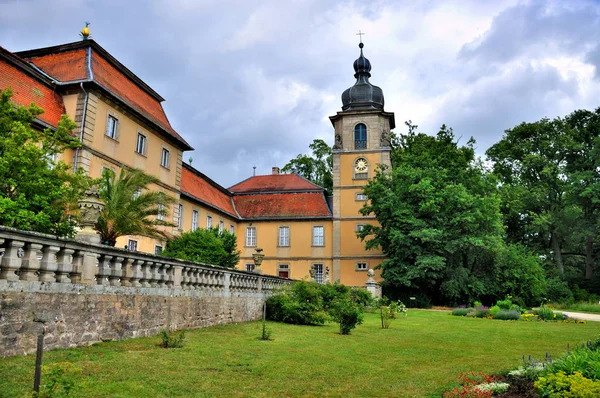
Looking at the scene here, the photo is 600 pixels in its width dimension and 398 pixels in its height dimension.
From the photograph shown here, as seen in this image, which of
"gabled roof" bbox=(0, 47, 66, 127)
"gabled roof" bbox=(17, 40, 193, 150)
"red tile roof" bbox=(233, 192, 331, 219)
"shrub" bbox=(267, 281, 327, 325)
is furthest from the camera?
"red tile roof" bbox=(233, 192, 331, 219)

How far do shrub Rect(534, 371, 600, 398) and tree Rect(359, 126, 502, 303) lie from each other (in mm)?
23970

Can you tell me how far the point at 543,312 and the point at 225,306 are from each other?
54.4ft

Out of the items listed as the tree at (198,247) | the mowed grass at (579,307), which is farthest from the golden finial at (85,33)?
the mowed grass at (579,307)

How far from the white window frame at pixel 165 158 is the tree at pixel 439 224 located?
1387 cm

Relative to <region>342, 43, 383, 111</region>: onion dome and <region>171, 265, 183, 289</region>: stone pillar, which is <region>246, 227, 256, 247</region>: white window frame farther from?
<region>171, 265, 183, 289</region>: stone pillar

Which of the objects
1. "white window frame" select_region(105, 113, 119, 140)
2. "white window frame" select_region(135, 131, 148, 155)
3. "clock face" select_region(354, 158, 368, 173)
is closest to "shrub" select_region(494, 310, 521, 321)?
"white window frame" select_region(135, 131, 148, 155)

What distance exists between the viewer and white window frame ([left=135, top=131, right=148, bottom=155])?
2434 centimetres

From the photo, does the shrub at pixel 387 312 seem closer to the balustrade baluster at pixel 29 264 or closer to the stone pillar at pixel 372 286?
the stone pillar at pixel 372 286

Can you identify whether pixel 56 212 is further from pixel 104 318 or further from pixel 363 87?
pixel 363 87

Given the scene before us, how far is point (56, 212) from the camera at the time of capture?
477 inches

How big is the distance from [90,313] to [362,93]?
37014 mm

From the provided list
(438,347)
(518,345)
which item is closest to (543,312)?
(518,345)

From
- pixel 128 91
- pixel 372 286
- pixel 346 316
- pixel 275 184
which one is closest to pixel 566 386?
pixel 346 316

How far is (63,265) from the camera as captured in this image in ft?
24.3
